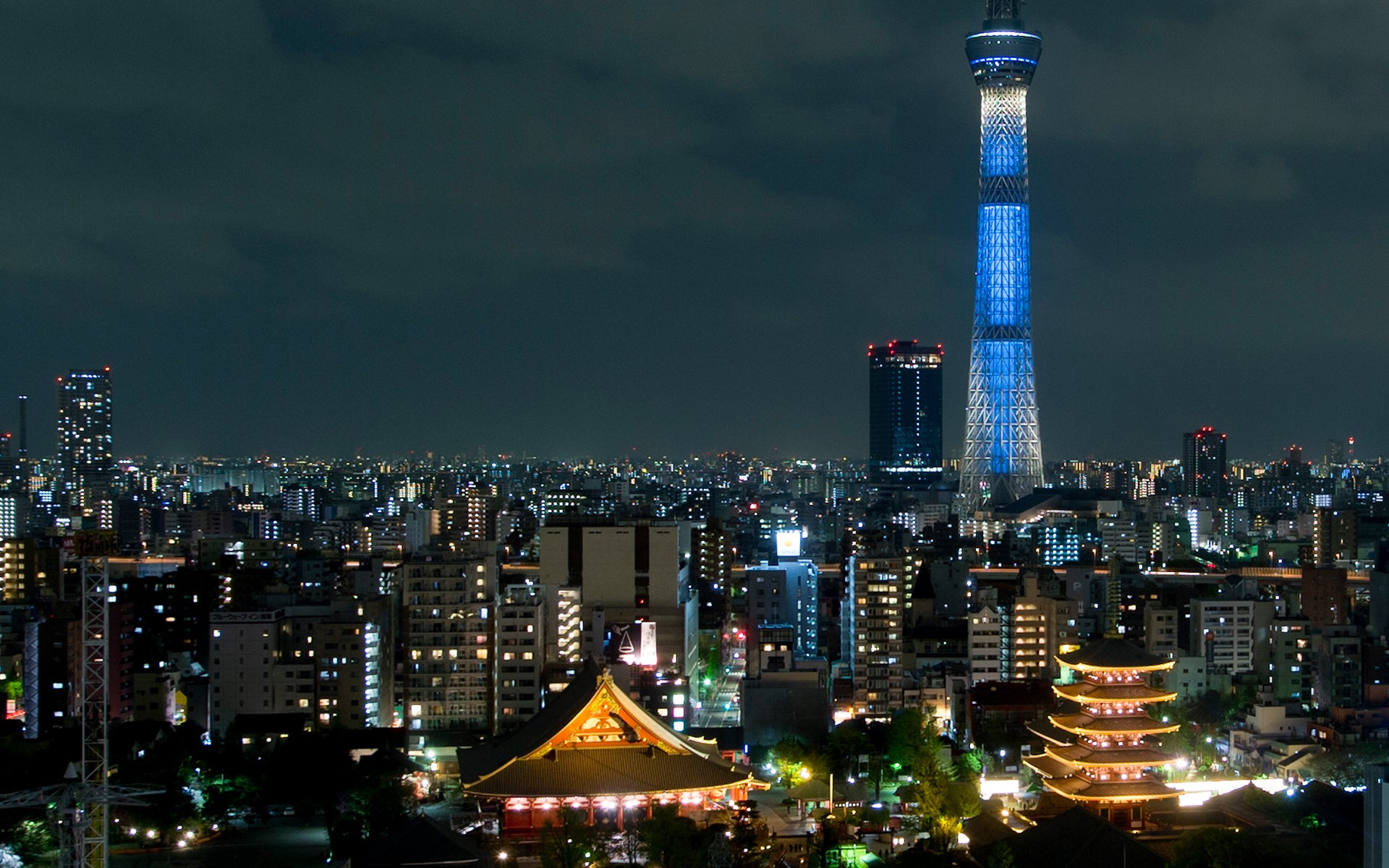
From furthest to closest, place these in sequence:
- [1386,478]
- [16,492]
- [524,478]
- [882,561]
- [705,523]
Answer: [524,478]
[1386,478]
[16,492]
[705,523]
[882,561]

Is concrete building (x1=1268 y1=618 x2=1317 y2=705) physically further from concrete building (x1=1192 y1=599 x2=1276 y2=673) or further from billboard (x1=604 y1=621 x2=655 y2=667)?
billboard (x1=604 y1=621 x2=655 y2=667)

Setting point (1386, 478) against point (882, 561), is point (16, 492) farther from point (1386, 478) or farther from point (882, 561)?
point (1386, 478)

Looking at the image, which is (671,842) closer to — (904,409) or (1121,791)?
(1121,791)

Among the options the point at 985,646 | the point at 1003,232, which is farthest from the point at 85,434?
the point at 985,646

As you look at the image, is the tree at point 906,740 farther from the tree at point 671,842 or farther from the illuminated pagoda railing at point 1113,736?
the tree at point 671,842

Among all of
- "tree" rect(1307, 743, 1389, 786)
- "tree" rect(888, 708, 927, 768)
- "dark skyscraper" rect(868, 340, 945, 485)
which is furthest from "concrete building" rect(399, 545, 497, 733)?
"dark skyscraper" rect(868, 340, 945, 485)

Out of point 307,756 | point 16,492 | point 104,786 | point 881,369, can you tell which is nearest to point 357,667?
point 307,756

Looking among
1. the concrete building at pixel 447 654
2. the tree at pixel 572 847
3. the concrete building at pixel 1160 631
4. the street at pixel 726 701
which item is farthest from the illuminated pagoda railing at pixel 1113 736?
the concrete building at pixel 1160 631
